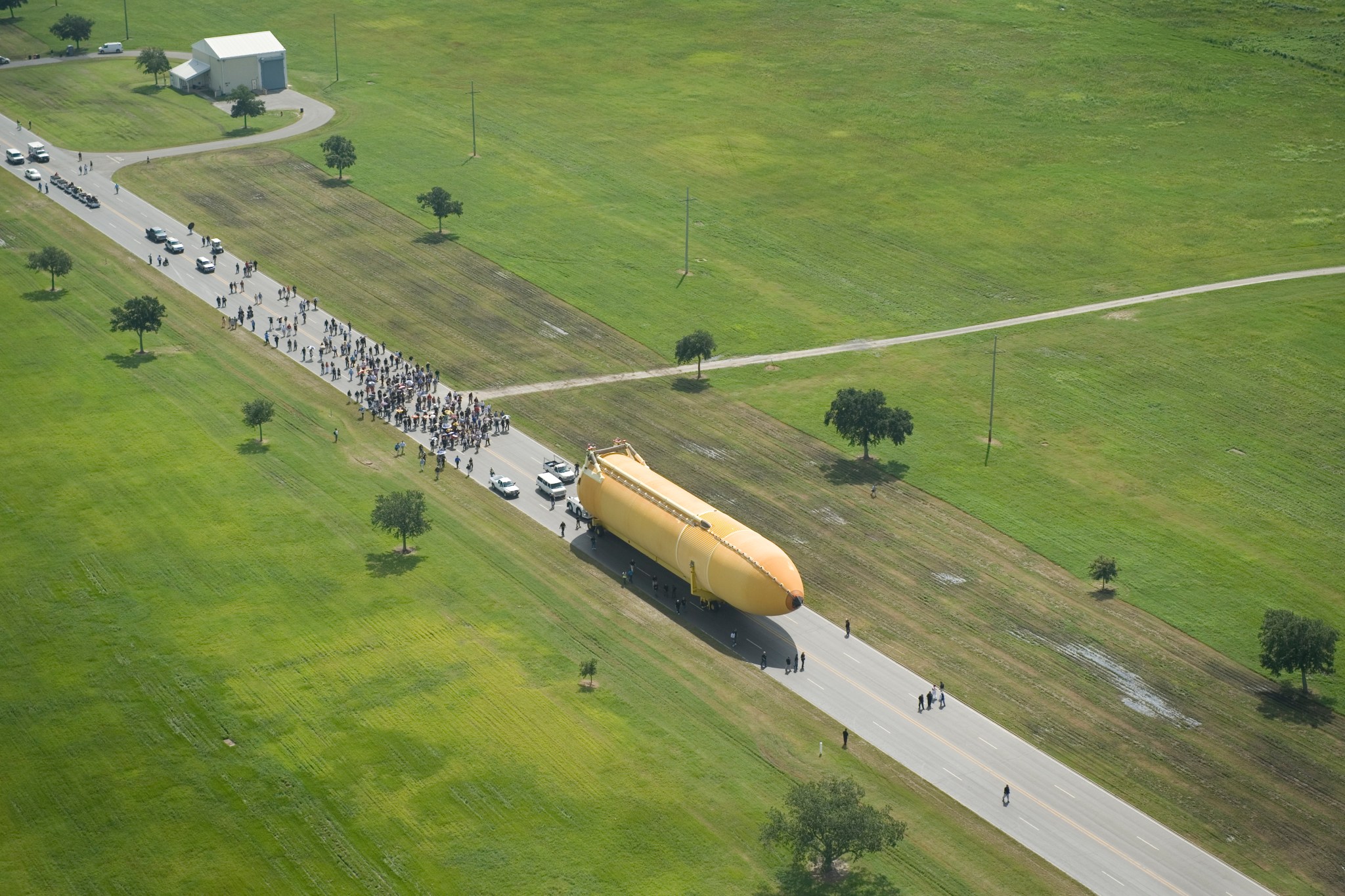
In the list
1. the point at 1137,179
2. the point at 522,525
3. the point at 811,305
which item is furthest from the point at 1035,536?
the point at 1137,179

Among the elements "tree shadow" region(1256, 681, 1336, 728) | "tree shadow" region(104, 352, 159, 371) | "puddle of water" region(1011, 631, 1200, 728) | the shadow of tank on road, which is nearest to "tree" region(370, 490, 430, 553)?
the shadow of tank on road

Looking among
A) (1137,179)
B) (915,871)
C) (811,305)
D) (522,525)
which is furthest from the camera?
(1137,179)

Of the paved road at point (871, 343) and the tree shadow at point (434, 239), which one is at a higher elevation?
the tree shadow at point (434, 239)

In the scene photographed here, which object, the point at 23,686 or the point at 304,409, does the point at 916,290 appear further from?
the point at 23,686

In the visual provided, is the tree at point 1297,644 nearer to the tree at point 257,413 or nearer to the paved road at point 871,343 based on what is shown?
the paved road at point 871,343

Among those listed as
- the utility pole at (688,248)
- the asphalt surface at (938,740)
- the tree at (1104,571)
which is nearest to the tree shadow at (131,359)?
the asphalt surface at (938,740)

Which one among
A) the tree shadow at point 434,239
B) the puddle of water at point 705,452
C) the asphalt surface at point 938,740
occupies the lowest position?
the asphalt surface at point 938,740
